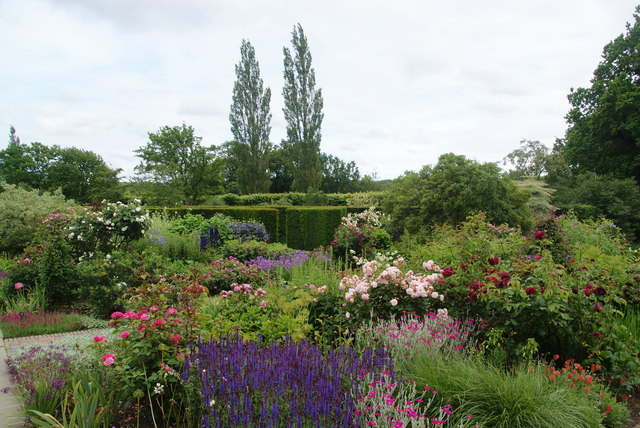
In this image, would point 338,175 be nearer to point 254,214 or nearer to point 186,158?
point 186,158

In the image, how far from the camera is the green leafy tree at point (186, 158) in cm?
2705

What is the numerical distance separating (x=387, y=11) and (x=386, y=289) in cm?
458

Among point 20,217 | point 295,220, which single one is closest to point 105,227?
point 295,220

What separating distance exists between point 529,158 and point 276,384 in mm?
39713

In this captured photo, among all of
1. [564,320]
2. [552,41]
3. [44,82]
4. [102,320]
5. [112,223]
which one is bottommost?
[102,320]

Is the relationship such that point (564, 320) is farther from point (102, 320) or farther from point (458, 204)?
point (458, 204)

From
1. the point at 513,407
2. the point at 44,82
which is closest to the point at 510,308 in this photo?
the point at 513,407

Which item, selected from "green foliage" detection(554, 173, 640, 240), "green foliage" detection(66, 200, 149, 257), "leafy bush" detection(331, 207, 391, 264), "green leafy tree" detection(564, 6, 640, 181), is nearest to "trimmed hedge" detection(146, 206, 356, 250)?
"leafy bush" detection(331, 207, 391, 264)

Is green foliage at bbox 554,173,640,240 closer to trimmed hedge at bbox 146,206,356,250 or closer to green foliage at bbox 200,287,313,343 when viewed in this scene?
trimmed hedge at bbox 146,206,356,250

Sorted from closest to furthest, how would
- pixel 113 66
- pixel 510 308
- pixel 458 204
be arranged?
pixel 510 308 < pixel 113 66 < pixel 458 204

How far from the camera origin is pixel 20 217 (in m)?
11.9

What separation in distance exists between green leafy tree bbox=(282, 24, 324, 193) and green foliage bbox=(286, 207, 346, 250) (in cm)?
1677

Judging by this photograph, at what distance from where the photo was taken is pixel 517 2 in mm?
6105

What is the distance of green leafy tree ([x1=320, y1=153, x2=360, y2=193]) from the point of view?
43.0 m
